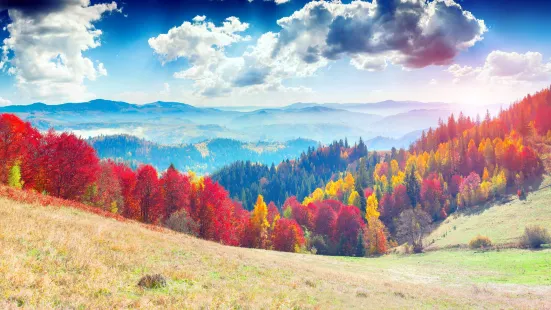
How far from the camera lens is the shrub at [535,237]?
6231cm

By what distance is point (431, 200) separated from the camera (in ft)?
443

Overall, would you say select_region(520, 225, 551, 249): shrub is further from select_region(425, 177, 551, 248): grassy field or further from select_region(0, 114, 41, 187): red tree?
select_region(0, 114, 41, 187): red tree

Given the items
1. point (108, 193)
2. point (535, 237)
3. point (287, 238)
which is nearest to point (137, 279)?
point (108, 193)

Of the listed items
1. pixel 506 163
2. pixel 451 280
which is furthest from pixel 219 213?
pixel 506 163

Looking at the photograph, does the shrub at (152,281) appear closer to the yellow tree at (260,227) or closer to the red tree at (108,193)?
the red tree at (108,193)

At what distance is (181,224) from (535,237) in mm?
68205

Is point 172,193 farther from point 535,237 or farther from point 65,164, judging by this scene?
point 535,237

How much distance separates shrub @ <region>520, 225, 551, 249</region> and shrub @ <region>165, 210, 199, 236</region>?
65060 millimetres

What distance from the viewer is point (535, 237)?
63.0 meters

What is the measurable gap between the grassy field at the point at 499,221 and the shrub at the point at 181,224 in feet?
205

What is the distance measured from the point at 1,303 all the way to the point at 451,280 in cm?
4358

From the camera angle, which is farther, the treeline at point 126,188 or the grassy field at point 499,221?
the grassy field at point 499,221

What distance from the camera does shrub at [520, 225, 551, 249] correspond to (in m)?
62.3

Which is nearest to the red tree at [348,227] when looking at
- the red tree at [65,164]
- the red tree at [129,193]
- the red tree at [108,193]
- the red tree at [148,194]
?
the red tree at [148,194]
